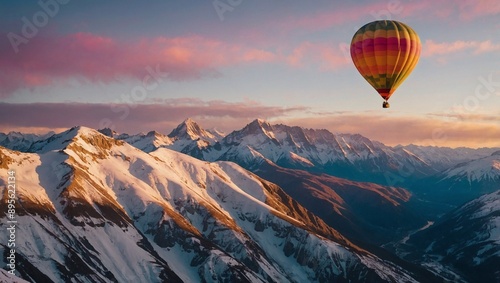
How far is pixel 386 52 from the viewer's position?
12962cm

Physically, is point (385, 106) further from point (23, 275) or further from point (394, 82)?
point (23, 275)

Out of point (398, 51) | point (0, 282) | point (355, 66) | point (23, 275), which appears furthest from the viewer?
point (23, 275)

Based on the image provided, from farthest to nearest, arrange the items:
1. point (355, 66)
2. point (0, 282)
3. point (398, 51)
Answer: point (355, 66) → point (398, 51) → point (0, 282)

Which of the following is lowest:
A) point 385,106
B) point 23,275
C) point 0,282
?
point 23,275

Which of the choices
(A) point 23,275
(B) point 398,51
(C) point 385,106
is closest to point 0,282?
(A) point 23,275

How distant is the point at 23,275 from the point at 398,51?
15833cm

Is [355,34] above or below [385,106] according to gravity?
above

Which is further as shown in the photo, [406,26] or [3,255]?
[3,255]

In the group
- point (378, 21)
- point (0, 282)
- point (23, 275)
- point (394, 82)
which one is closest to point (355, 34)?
point (378, 21)

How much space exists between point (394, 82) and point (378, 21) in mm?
16744

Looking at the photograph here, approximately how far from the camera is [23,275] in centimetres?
19262

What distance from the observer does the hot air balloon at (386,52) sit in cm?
12950

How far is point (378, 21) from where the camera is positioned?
133625 millimetres

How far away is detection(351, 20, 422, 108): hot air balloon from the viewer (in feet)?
425
